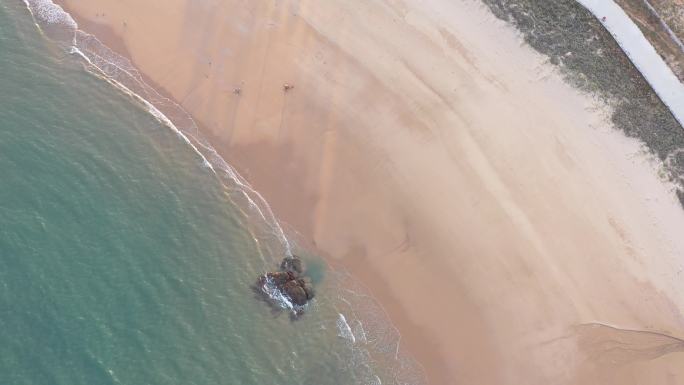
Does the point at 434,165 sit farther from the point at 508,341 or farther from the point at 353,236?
the point at 508,341

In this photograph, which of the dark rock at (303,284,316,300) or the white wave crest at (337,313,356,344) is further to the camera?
the dark rock at (303,284,316,300)

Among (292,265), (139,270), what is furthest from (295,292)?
(139,270)

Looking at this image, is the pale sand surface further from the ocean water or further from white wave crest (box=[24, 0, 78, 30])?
the ocean water

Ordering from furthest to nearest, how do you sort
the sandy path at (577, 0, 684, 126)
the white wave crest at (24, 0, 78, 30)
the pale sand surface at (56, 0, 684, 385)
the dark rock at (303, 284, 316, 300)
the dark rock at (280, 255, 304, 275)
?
the white wave crest at (24, 0, 78, 30) < the sandy path at (577, 0, 684, 126) < the dark rock at (280, 255, 304, 275) < the dark rock at (303, 284, 316, 300) < the pale sand surface at (56, 0, 684, 385)

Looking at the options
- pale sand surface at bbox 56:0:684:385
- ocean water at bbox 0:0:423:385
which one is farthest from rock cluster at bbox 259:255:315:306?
pale sand surface at bbox 56:0:684:385

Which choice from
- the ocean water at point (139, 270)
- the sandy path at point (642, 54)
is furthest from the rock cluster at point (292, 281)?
the sandy path at point (642, 54)

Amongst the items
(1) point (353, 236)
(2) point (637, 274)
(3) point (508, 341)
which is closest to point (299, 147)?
(1) point (353, 236)
